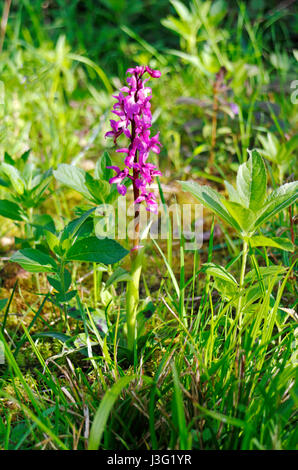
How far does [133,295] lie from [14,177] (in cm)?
66

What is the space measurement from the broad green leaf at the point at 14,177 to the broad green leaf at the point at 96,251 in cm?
43

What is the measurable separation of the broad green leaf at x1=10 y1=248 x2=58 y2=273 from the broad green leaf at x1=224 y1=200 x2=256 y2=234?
1.86 feet

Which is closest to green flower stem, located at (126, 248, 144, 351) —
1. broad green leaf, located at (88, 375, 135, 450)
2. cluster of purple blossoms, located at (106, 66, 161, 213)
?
cluster of purple blossoms, located at (106, 66, 161, 213)

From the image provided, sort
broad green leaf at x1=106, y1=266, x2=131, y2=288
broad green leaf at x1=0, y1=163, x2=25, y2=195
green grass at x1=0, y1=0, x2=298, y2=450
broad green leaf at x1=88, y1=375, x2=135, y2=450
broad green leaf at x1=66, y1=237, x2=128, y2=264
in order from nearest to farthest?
broad green leaf at x1=88, y1=375, x2=135, y2=450
green grass at x1=0, y1=0, x2=298, y2=450
broad green leaf at x1=106, y1=266, x2=131, y2=288
broad green leaf at x1=66, y1=237, x2=128, y2=264
broad green leaf at x1=0, y1=163, x2=25, y2=195

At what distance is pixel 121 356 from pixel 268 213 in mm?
630

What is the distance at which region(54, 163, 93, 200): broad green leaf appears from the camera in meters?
1.44

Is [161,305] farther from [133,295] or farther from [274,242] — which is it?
→ [274,242]


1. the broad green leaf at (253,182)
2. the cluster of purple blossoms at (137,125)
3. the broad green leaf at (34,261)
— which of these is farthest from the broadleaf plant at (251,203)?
the broad green leaf at (34,261)

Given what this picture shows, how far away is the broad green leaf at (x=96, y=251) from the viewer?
50.1 inches

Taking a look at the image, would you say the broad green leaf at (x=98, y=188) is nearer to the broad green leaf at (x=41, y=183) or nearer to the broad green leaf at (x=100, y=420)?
the broad green leaf at (x=41, y=183)

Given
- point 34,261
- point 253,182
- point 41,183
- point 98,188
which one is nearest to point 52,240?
point 34,261

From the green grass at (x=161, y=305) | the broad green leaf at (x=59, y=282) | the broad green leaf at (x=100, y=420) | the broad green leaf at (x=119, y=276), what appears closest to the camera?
the broad green leaf at (x=100, y=420)

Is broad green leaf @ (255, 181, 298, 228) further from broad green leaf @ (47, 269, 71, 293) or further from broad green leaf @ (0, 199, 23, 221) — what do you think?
broad green leaf @ (0, 199, 23, 221)

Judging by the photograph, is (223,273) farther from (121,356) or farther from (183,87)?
(183,87)
